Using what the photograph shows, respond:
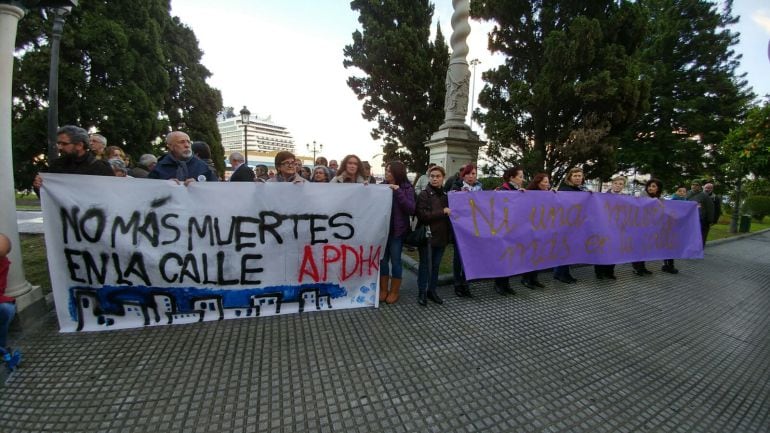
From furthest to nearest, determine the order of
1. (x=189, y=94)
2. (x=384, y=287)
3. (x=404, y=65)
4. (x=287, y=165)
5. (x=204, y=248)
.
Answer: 1. (x=189, y=94)
2. (x=404, y=65)
3. (x=384, y=287)
4. (x=287, y=165)
5. (x=204, y=248)

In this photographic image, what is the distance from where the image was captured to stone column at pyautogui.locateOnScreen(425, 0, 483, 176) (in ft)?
26.3

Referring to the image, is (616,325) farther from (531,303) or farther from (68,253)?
(68,253)

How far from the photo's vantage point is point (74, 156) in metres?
2.98

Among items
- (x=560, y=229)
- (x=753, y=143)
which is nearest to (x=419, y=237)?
(x=560, y=229)

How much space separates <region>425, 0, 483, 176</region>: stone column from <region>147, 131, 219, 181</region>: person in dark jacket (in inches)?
229

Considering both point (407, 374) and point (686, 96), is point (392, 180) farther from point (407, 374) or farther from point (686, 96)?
point (686, 96)

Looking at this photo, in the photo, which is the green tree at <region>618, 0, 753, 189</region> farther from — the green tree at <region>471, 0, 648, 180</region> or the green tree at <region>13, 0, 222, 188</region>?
the green tree at <region>13, 0, 222, 188</region>

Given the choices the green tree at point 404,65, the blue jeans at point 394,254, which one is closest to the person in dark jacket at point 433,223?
the blue jeans at point 394,254

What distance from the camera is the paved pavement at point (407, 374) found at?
6.62 feet

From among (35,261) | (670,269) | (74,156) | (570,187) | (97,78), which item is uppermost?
(97,78)

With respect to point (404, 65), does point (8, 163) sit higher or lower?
lower

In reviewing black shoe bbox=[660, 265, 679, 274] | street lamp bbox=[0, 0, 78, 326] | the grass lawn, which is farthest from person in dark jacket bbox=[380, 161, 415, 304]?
black shoe bbox=[660, 265, 679, 274]

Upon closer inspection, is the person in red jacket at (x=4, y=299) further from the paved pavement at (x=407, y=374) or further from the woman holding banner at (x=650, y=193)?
the woman holding banner at (x=650, y=193)

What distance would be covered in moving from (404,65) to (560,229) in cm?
1130
